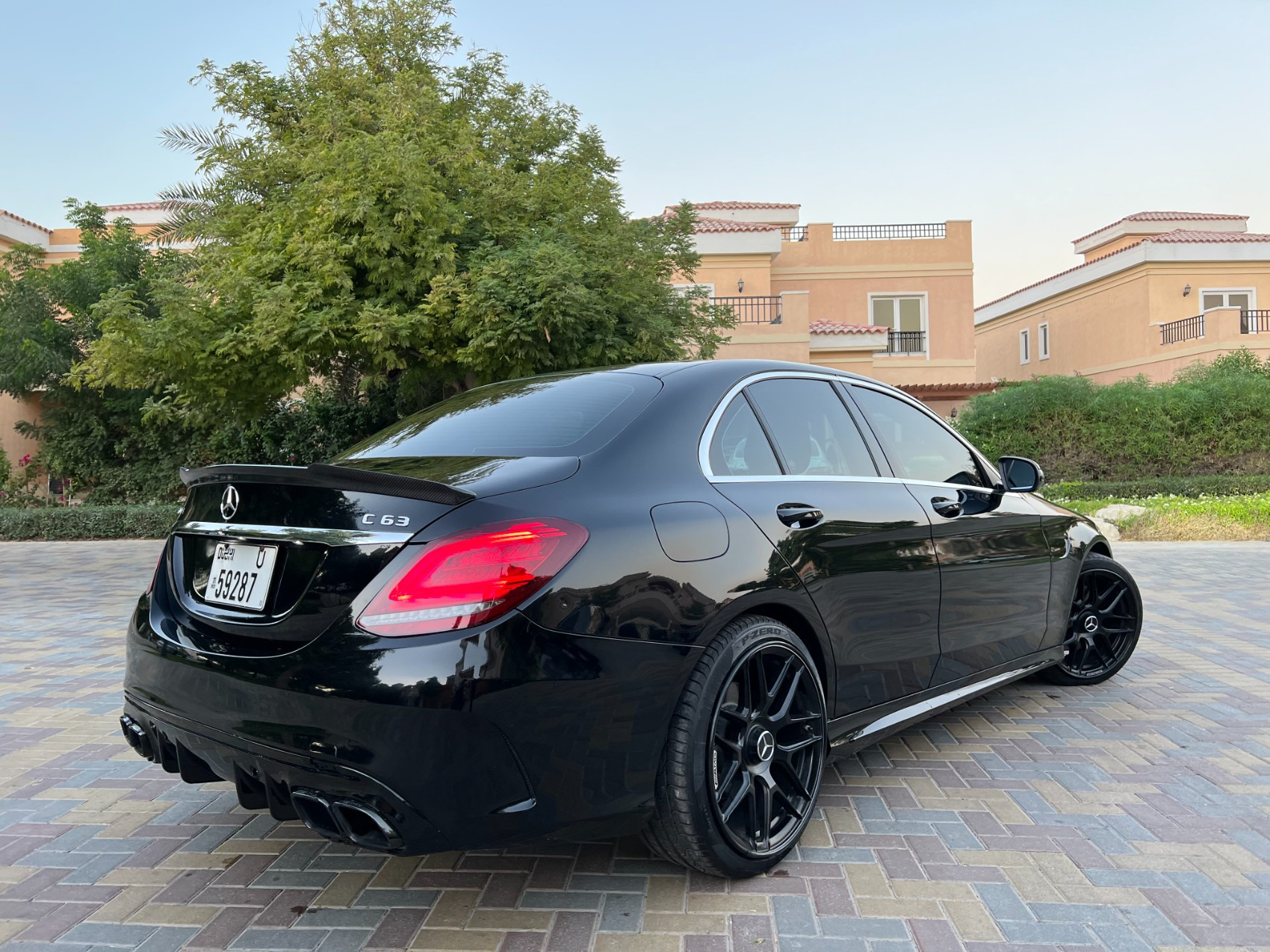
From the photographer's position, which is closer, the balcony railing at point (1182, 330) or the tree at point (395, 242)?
the tree at point (395, 242)

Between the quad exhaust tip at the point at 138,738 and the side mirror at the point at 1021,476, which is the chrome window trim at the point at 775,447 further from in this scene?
the quad exhaust tip at the point at 138,738

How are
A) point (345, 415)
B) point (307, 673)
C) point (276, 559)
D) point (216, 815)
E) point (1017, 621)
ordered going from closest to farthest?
point (307, 673) < point (276, 559) < point (216, 815) < point (1017, 621) < point (345, 415)

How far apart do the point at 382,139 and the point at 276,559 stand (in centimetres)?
1034

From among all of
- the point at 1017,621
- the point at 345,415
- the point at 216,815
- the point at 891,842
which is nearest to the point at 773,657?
the point at 891,842

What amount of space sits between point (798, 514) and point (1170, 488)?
660 inches

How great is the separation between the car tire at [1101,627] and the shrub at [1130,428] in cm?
1318

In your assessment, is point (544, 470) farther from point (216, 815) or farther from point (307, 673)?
point (216, 815)

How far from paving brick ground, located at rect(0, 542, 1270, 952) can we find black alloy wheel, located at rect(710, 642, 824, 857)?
17 cm

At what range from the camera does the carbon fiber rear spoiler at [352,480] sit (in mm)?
2324

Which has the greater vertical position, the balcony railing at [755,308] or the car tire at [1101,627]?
the balcony railing at [755,308]

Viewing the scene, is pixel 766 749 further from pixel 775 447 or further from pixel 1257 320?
pixel 1257 320

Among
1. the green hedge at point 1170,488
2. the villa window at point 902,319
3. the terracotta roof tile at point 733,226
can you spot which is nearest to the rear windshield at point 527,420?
the green hedge at point 1170,488

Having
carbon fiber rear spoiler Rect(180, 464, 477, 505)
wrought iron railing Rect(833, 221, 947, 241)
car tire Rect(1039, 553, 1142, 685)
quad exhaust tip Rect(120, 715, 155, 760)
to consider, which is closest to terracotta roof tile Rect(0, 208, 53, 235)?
wrought iron railing Rect(833, 221, 947, 241)

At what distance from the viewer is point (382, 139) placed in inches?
456
